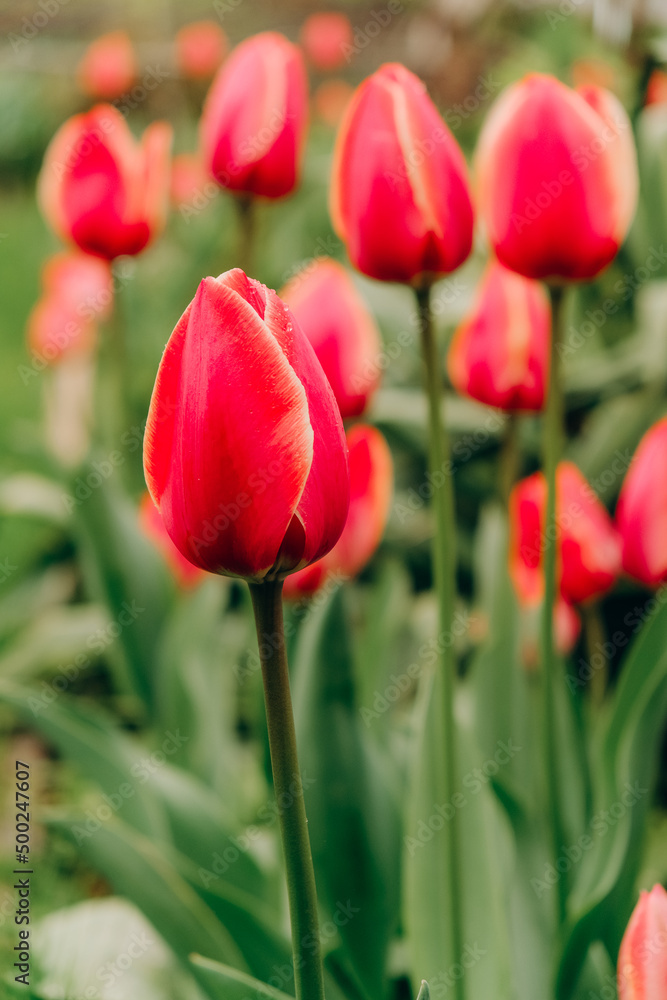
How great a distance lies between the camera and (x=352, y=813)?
90 centimetres

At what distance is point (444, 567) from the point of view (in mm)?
702

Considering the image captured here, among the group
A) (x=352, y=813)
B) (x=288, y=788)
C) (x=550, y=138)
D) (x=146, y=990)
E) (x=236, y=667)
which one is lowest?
(x=236, y=667)

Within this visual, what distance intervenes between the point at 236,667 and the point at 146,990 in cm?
73

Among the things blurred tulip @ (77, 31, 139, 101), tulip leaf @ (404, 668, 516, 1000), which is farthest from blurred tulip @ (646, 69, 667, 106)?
blurred tulip @ (77, 31, 139, 101)

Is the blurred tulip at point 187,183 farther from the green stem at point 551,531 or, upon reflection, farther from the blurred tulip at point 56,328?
the green stem at point 551,531

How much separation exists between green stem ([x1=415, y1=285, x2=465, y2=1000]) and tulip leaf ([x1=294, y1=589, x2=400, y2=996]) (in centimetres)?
17

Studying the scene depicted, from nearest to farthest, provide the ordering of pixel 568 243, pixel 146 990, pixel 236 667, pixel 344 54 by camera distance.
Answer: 1. pixel 568 243
2. pixel 146 990
3. pixel 236 667
4. pixel 344 54

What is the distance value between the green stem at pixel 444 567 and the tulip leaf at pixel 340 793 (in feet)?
0.56

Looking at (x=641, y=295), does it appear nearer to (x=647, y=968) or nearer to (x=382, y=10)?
(x=647, y=968)

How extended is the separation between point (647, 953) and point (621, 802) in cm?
31

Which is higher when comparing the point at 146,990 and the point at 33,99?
the point at 146,990

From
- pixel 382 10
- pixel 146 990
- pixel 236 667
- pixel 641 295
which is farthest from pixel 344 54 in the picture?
pixel 146 990

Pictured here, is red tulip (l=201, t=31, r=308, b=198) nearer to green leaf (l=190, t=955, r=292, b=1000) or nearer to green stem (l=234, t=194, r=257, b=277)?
green stem (l=234, t=194, r=257, b=277)

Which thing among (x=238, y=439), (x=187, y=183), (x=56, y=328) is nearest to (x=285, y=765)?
(x=238, y=439)
